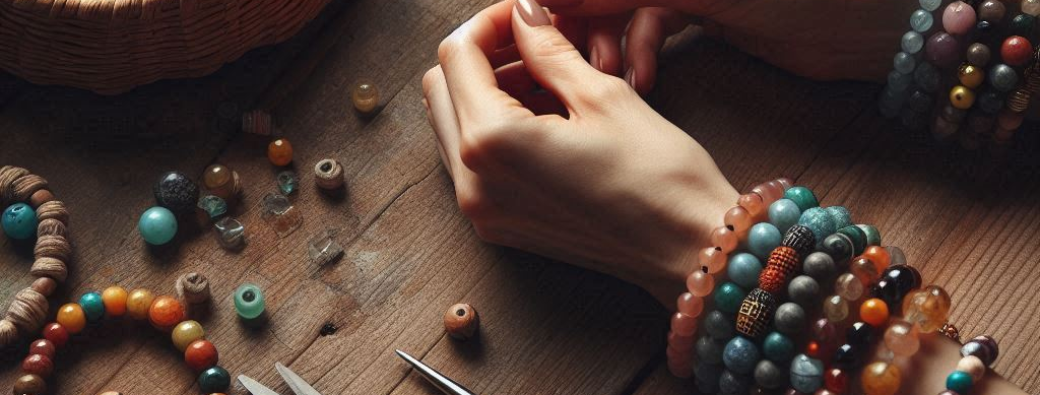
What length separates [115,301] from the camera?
4.39 ft

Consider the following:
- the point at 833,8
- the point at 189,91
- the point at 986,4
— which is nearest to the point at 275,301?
the point at 189,91

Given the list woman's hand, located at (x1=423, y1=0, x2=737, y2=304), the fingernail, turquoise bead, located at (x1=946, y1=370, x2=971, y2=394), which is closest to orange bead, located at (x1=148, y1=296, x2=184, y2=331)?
woman's hand, located at (x1=423, y1=0, x2=737, y2=304)

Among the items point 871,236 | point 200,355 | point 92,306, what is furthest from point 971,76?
point 92,306

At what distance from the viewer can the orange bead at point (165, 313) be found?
1321 millimetres

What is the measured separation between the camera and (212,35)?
4.53 ft

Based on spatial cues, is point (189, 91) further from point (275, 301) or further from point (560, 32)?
point (560, 32)

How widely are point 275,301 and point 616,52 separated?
520 millimetres

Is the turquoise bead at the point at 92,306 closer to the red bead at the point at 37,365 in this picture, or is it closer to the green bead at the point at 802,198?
the red bead at the point at 37,365

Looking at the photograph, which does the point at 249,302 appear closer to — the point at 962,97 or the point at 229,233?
A: the point at 229,233

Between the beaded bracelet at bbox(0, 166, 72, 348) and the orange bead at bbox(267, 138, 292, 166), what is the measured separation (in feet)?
0.87

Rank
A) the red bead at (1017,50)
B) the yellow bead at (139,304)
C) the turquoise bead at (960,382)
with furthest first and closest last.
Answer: the yellow bead at (139,304)
the red bead at (1017,50)
the turquoise bead at (960,382)

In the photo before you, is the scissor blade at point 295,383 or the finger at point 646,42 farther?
the finger at point 646,42

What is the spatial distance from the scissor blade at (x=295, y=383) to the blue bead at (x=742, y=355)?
475 mm

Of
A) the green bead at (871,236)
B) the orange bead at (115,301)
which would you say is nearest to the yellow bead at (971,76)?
the green bead at (871,236)
